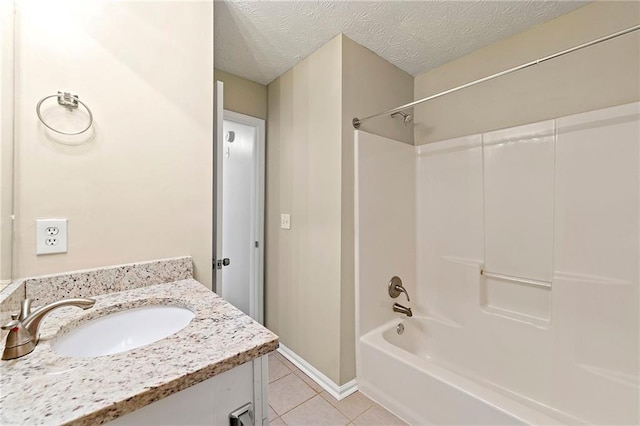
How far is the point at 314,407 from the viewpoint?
5.20 feet

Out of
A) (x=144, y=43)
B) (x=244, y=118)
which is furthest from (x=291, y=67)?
(x=144, y=43)

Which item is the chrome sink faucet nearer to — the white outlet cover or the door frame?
the white outlet cover

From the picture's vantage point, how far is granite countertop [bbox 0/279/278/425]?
47 centimetres

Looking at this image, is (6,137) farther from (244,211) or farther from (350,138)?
(244,211)

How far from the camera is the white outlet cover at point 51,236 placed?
0.91 meters

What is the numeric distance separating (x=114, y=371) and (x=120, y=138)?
907 millimetres

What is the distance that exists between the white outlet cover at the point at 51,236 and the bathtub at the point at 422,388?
1663 millimetres

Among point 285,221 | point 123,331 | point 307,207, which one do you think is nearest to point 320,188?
point 307,207

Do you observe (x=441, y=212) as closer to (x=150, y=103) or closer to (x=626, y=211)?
(x=626, y=211)

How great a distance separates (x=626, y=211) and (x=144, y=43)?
2494 mm

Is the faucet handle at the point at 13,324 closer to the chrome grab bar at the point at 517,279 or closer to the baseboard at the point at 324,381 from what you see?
the baseboard at the point at 324,381

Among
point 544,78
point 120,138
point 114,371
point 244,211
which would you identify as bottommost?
point 114,371

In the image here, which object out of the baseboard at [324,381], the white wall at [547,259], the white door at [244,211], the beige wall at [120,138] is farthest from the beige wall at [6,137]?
the white wall at [547,259]

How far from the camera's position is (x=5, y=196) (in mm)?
827
